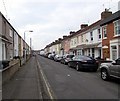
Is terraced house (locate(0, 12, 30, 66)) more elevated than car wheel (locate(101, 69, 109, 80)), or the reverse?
terraced house (locate(0, 12, 30, 66))

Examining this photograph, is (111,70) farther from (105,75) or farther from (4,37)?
(4,37)

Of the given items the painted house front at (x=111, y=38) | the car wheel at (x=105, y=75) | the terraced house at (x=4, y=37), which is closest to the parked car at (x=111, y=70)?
the car wheel at (x=105, y=75)

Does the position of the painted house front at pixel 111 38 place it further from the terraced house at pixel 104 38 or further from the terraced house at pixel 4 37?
the terraced house at pixel 4 37

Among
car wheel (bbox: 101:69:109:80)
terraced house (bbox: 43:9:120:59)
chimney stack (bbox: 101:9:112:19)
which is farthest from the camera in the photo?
chimney stack (bbox: 101:9:112:19)

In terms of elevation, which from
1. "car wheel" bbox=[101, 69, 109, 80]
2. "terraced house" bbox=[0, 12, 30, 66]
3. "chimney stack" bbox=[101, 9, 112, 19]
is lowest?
"car wheel" bbox=[101, 69, 109, 80]

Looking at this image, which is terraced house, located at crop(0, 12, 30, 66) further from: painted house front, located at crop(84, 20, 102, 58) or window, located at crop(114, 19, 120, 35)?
window, located at crop(114, 19, 120, 35)

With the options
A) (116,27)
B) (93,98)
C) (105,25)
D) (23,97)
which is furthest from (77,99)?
(105,25)

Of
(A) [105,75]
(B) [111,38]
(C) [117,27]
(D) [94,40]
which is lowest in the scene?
(A) [105,75]

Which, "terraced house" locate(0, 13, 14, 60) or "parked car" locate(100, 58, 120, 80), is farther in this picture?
"terraced house" locate(0, 13, 14, 60)

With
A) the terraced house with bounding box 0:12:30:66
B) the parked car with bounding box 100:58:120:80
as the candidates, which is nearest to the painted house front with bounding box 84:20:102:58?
the terraced house with bounding box 0:12:30:66

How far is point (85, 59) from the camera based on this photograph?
2130cm

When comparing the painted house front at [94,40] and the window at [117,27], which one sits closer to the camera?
the window at [117,27]

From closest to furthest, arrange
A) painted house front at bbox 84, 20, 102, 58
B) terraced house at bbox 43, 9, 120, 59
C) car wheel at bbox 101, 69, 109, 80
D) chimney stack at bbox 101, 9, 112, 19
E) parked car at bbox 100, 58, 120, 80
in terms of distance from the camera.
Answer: parked car at bbox 100, 58, 120, 80 → car wheel at bbox 101, 69, 109, 80 → terraced house at bbox 43, 9, 120, 59 → painted house front at bbox 84, 20, 102, 58 → chimney stack at bbox 101, 9, 112, 19

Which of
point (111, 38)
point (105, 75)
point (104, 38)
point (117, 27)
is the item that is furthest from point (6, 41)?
point (105, 75)
